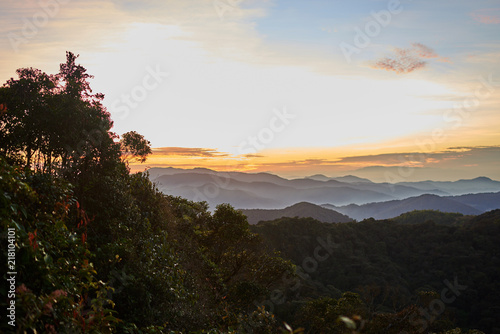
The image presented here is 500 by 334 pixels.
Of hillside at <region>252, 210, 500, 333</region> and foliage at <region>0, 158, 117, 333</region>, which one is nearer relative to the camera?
foliage at <region>0, 158, 117, 333</region>

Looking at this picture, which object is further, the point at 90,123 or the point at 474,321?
the point at 474,321

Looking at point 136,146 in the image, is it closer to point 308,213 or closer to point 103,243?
point 103,243

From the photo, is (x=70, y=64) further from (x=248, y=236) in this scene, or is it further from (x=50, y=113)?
(x=248, y=236)

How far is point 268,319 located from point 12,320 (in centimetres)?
1018

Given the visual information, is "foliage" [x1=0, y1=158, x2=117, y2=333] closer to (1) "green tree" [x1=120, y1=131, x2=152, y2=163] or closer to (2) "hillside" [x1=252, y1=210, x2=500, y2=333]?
(1) "green tree" [x1=120, y1=131, x2=152, y2=163]

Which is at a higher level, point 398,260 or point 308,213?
point 398,260

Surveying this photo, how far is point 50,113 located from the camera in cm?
1076

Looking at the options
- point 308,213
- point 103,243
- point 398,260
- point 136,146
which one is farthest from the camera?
point 308,213

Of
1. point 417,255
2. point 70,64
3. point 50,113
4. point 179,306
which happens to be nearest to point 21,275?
point 179,306

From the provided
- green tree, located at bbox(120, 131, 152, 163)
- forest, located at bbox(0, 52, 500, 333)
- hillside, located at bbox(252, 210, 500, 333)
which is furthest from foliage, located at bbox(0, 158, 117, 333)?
hillside, located at bbox(252, 210, 500, 333)

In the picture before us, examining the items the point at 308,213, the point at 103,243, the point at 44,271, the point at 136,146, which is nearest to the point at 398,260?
the point at 136,146

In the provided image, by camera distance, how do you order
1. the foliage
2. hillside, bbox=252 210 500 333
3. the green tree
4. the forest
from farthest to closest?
hillside, bbox=252 210 500 333 → the green tree → the forest → the foliage

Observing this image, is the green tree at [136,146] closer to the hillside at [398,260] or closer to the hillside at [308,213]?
the hillside at [398,260]

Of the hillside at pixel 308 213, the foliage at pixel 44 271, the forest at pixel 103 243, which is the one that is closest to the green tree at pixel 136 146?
the forest at pixel 103 243
